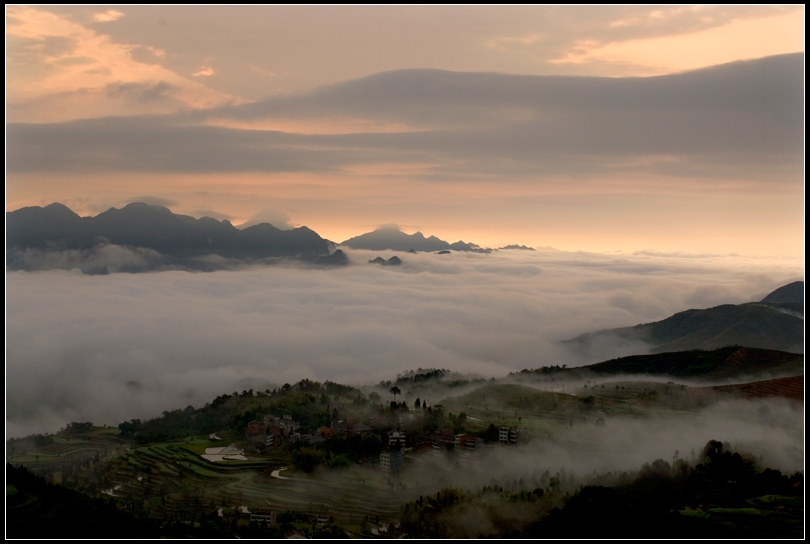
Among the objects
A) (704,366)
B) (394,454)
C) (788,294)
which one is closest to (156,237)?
(394,454)

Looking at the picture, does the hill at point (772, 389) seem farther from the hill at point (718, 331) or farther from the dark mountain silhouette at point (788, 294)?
the dark mountain silhouette at point (788, 294)

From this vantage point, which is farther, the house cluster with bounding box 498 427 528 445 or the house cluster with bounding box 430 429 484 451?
the house cluster with bounding box 498 427 528 445

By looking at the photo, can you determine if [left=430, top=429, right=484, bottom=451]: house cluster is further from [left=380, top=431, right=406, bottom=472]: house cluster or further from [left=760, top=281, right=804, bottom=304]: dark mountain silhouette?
[left=760, top=281, right=804, bottom=304]: dark mountain silhouette

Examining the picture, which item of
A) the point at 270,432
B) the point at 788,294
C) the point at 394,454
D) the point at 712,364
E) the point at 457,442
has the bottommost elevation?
the point at 394,454

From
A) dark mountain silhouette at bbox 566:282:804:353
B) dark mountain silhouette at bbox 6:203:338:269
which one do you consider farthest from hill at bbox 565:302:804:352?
dark mountain silhouette at bbox 6:203:338:269

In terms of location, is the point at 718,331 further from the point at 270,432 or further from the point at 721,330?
the point at 270,432

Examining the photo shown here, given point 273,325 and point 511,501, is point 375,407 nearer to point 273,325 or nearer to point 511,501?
point 511,501

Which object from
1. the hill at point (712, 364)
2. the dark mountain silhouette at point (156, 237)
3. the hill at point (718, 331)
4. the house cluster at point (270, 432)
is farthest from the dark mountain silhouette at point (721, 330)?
the house cluster at point (270, 432)
